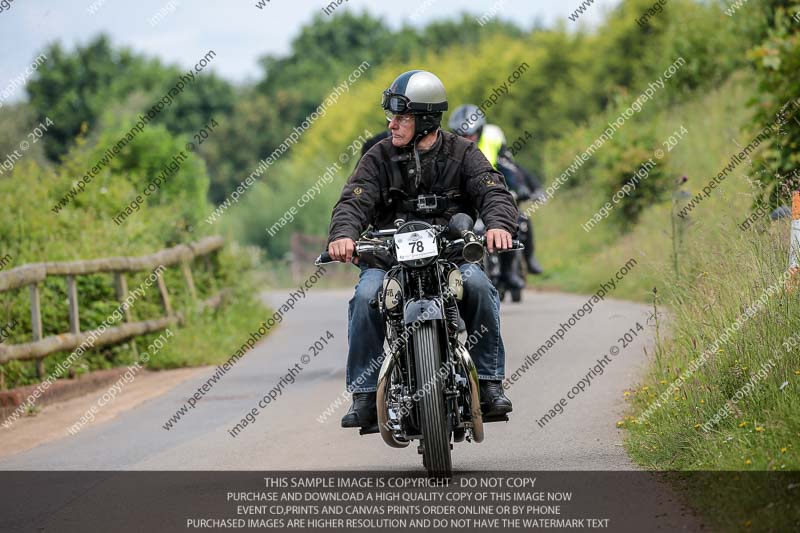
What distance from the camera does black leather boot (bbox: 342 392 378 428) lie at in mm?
7379

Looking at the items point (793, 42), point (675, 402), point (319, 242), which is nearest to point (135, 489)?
point (675, 402)

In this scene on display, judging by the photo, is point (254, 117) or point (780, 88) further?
point (254, 117)

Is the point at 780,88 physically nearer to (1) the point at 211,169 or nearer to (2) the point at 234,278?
(2) the point at 234,278

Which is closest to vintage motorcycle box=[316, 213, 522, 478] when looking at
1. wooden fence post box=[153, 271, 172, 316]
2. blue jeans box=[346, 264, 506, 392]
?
blue jeans box=[346, 264, 506, 392]

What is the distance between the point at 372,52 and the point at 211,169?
1584 cm

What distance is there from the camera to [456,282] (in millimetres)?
7230

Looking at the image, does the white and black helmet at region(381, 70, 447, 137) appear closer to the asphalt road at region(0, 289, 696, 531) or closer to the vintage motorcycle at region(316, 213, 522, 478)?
the vintage motorcycle at region(316, 213, 522, 478)

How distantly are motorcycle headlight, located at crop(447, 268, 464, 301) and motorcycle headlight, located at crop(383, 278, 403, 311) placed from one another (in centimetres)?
Result: 28

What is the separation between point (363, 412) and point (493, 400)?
725 mm

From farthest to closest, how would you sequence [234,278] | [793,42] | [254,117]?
[254,117] → [234,278] → [793,42]

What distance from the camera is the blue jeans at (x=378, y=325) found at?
7324 millimetres

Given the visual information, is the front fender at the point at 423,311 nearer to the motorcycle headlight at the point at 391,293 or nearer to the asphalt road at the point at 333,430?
the motorcycle headlight at the point at 391,293

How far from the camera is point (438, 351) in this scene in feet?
22.4

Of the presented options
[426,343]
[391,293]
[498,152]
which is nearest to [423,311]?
[426,343]
